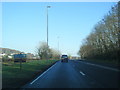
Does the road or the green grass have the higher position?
the green grass

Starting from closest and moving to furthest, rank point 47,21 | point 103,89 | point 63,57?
1. point 103,89
2. point 47,21
3. point 63,57

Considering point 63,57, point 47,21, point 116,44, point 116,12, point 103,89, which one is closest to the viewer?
point 103,89

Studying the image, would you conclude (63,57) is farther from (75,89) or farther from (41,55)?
(75,89)

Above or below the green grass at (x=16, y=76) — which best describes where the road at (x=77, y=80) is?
below

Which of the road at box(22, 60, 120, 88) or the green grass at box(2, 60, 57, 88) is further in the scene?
the green grass at box(2, 60, 57, 88)

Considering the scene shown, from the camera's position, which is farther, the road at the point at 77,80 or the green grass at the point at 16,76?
the green grass at the point at 16,76

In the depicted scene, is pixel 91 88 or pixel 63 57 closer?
pixel 91 88

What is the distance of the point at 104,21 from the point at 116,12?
8072mm

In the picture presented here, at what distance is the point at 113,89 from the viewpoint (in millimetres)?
10531

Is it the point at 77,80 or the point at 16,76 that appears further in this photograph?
the point at 16,76

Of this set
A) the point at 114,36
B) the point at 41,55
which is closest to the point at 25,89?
the point at 114,36

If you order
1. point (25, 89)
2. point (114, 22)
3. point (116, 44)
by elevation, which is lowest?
point (25, 89)

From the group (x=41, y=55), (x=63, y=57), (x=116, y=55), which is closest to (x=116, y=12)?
(x=116, y=55)

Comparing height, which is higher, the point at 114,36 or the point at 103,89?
the point at 114,36
